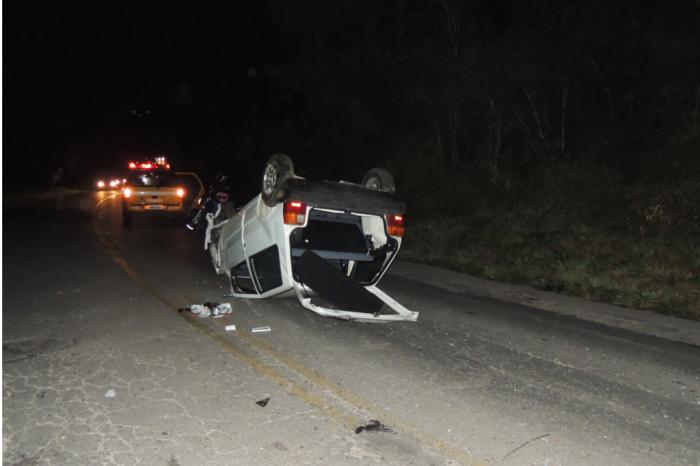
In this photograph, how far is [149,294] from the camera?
7.70 meters

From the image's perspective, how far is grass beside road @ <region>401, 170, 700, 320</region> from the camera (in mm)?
9148

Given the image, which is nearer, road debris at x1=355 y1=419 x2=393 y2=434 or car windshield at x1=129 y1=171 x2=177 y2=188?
road debris at x1=355 y1=419 x2=393 y2=434

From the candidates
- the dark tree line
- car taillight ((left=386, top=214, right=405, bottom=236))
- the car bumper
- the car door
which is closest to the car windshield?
the car bumper

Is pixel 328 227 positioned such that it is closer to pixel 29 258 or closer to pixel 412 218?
pixel 29 258

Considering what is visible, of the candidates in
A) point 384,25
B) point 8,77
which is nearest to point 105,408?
point 384,25

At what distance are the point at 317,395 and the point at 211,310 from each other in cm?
278

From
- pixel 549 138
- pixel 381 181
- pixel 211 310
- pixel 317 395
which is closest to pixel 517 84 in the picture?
pixel 549 138

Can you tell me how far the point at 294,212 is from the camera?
6109 mm

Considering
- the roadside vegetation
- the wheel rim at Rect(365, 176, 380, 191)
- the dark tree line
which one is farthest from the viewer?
the dark tree line

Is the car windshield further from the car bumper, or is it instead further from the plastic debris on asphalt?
the plastic debris on asphalt

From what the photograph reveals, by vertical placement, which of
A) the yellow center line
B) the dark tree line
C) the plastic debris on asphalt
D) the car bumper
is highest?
the dark tree line

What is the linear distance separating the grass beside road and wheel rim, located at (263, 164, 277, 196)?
5.54 m

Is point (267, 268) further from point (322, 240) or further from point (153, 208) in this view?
point (153, 208)

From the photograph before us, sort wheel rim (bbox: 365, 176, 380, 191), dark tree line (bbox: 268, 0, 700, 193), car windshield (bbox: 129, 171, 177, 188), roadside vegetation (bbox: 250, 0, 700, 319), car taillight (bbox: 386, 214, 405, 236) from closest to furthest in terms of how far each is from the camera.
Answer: car taillight (bbox: 386, 214, 405, 236)
wheel rim (bbox: 365, 176, 380, 191)
roadside vegetation (bbox: 250, 0, 700, 319)
dark tree line (bbox: 268, 0, 700, 193)
car windshield (bbox: 129, 171, 177, 188)
